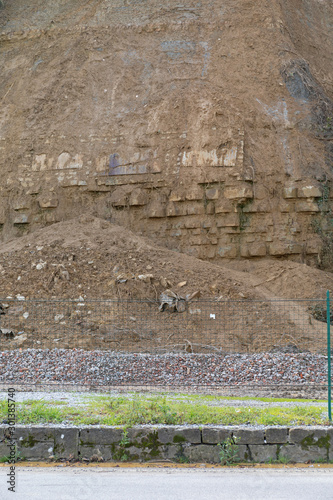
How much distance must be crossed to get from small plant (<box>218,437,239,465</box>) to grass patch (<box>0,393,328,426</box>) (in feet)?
1.52

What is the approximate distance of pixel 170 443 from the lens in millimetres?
6699

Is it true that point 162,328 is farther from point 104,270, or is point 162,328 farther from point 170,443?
point 170,443

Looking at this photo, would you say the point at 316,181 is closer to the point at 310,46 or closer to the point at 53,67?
the point at 310,46

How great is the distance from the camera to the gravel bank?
10.2 meters

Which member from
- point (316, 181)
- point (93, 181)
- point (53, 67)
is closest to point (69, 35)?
point (53, 67)

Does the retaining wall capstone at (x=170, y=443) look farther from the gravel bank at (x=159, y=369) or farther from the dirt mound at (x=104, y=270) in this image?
the dirt mound at (x=104, y=270)

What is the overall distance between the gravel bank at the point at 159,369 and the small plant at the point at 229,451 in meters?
3.16

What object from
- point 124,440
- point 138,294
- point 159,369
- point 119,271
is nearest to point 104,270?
point 119,271

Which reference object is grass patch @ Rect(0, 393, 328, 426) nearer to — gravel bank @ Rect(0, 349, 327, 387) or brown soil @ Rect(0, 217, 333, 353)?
gravel bank @ Rect(0, 349, 327, 387)

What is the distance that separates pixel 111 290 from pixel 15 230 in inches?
301

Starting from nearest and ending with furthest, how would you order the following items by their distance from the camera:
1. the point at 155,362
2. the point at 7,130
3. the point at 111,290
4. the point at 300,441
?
the point at 300,441, the point at 155,362, the point at 111,290, the point at 7,130

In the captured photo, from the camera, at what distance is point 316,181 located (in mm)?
20859

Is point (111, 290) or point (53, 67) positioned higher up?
point (53, 67)

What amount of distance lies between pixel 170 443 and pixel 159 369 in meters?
3.94
